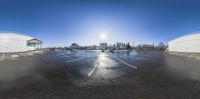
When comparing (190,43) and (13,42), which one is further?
(13,42)

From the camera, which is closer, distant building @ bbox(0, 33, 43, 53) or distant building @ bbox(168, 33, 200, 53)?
distant building @ bbox(168, 33, 200, 53)

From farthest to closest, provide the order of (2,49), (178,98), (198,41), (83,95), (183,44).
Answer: (183,44) < (2,49) < (198,41) < (83,95) < (178,98)

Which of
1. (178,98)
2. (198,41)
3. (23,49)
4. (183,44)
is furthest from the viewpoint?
(23,49)

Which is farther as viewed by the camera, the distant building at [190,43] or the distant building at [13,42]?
the distant building at [13,42]

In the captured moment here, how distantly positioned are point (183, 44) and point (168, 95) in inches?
2407

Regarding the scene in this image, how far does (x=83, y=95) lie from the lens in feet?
20.0

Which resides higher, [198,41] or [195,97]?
[198,41]

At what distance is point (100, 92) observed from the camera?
6520 millimetres

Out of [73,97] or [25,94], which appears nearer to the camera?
[73,97]

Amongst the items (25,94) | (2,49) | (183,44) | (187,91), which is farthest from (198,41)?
(2,49)

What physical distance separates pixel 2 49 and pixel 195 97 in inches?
2279

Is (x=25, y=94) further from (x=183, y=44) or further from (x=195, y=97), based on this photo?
(x=183, y=44)

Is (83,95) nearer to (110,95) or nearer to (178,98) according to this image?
(110,95)

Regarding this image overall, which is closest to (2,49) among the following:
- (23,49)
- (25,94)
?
(23,49)
